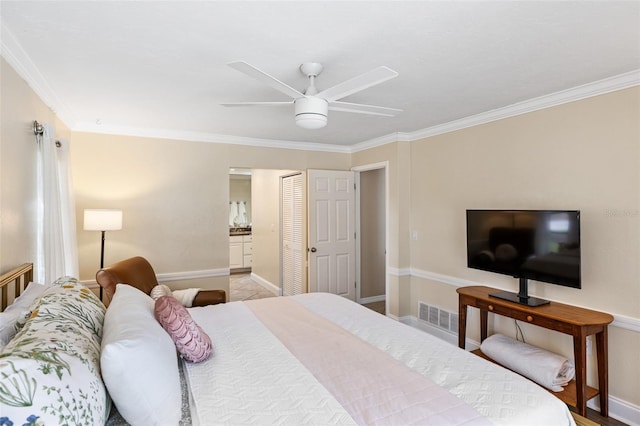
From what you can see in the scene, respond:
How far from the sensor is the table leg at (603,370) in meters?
2.43

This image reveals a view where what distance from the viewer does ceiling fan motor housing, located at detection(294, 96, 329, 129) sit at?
85.4 inches

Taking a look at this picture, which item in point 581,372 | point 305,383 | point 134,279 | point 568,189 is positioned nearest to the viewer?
point 305,383

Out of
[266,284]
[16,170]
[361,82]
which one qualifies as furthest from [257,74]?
[266,284]

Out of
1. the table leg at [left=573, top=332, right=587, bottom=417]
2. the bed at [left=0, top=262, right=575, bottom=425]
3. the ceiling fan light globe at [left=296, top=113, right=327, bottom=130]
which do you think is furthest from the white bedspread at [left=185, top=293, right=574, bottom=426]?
the ceiling fan light globe at [left=296, top=113, right=327, bottom=130]

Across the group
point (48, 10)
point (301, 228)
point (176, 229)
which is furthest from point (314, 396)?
point (301, 228)

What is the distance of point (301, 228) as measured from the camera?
16.8 feet

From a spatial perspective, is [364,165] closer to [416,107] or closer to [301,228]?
[301,228]

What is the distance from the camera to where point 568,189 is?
2809mm

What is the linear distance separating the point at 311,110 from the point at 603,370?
2.71 metres

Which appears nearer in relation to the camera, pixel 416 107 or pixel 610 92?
pixel 610 92

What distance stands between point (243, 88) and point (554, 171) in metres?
2.64

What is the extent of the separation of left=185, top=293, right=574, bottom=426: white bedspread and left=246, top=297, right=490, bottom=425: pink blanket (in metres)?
0.06

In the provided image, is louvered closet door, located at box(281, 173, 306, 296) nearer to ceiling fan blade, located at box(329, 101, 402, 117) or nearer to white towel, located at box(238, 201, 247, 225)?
ceiling fan blade, located at box(329, 101, 402, 117)

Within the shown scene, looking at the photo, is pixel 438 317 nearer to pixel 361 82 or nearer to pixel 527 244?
pixel 527 244
